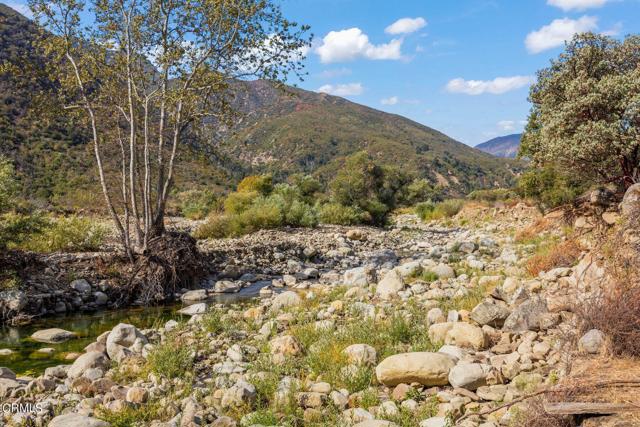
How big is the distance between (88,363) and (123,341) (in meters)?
0.82

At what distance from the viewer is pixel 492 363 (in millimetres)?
4980

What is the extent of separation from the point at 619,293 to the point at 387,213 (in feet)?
79.3

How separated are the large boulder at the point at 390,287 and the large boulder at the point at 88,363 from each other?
479 centimetres

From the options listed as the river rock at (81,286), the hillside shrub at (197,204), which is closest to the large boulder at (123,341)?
the river rock at (81,286)

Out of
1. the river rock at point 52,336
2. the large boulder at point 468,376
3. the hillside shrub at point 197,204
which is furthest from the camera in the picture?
A: the hillside shrub at point 197,204

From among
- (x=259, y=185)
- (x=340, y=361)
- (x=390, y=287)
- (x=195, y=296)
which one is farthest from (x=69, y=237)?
(x=259, y=185)

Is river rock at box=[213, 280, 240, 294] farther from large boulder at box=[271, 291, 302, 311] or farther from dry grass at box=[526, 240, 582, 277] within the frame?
dry grass at box=[526, 240, 582, 277]

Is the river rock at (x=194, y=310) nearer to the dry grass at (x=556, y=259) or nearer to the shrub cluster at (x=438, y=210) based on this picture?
the dry grass at (x=556, y=259)

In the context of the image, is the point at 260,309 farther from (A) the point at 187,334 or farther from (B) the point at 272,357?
(B) the point at 272,357

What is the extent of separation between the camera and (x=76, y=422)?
4.25m

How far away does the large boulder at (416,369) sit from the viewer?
475 centimetres

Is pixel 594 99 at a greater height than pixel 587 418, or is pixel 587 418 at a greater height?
pixel 594 99

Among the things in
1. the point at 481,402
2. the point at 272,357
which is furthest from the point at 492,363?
the point at 272,357

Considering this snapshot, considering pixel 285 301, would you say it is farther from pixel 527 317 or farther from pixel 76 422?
pixel 76 422
